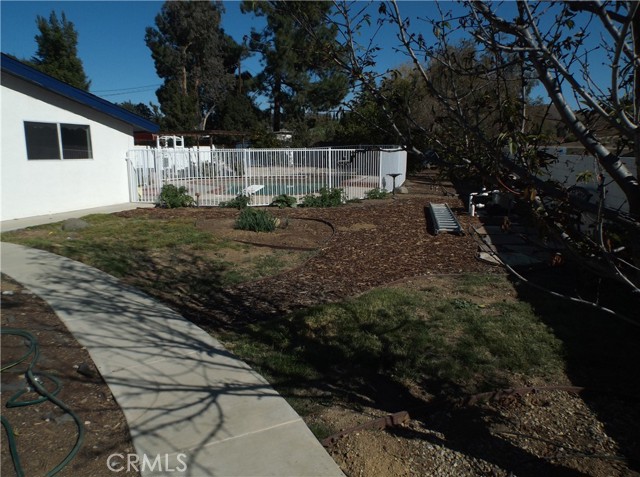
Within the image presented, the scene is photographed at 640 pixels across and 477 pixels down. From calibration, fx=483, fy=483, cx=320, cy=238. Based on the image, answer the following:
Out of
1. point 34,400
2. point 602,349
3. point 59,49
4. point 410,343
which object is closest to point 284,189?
point 410,343

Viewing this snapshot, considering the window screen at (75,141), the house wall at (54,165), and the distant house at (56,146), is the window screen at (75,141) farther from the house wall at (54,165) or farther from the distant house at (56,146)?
the house wall at (54,165)

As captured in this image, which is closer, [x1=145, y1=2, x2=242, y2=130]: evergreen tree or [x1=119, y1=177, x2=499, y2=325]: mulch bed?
[x1=119, y1=177, x2=499, y2=325]: mulch bed

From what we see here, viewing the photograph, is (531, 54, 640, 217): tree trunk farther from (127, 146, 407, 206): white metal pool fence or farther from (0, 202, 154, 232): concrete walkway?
(127, 146, 407, 206): white metal pool fence

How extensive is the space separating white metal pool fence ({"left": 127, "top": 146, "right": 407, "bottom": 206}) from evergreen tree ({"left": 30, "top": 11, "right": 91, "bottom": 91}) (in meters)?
23.1

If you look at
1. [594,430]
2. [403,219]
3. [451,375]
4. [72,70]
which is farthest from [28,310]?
[72,70]

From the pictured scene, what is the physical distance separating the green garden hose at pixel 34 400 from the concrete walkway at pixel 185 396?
35 centimetres

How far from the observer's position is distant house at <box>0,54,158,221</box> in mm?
12352

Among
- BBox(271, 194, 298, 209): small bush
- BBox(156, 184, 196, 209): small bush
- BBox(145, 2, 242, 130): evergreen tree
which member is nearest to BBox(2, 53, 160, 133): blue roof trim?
BBox(156, 184, 196, 209): small bush

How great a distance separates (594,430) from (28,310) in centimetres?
584

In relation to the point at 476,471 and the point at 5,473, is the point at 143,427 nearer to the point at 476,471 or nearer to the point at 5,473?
the point at 5,473

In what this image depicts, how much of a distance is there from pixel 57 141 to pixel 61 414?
488 inches

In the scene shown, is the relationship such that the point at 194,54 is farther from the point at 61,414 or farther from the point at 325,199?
the point at 61,414

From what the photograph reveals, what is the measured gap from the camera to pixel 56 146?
13828 millimetres

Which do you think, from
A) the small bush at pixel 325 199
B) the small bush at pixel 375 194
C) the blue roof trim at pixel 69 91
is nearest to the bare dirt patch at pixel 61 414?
the blue roof trim at pixel 69 91
